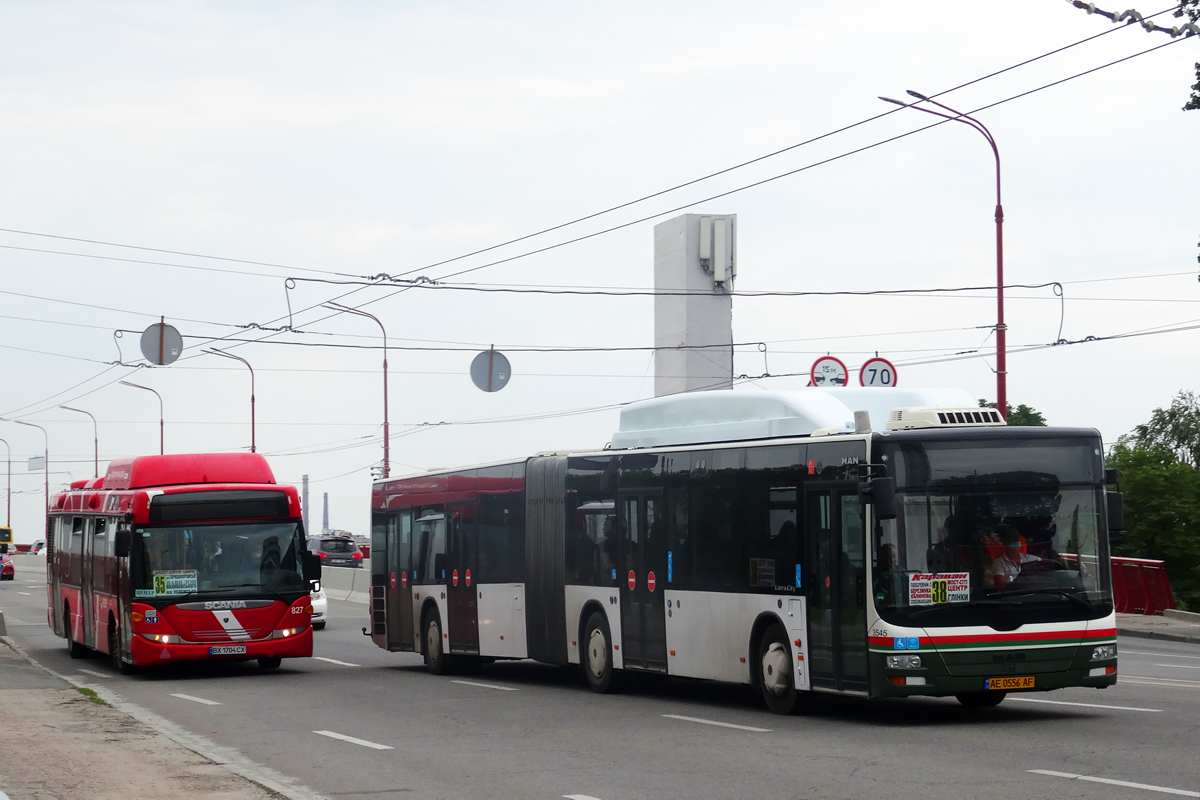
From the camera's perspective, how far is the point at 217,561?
22.6 metres

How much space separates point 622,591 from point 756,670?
2922mm

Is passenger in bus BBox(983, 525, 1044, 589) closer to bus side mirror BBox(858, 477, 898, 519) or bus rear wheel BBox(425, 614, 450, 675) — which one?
bus side mirror BBox(858, 477, 898, 519)

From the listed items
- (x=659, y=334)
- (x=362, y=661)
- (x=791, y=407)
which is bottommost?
(x=362, y=661)

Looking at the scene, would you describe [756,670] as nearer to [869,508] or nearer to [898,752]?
[869,508]

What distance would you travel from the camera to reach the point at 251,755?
13.4 metres

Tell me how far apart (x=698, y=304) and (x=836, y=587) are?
115ft

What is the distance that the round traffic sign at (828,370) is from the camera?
29056mm

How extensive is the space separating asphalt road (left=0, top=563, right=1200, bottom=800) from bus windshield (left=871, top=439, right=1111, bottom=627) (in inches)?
39.1

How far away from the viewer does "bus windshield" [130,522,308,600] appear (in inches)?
879

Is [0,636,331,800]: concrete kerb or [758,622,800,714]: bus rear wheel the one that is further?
[758,622,800,714]: bus rear wheel

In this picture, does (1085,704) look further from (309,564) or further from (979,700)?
(309,564)

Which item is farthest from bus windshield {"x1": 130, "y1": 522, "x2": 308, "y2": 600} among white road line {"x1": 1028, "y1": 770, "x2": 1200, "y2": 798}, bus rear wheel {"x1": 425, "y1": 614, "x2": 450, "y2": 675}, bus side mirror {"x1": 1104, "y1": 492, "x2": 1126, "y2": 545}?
white road line {"x1": 1028, "y1": 770, "x2": 1200, "y2": 798}

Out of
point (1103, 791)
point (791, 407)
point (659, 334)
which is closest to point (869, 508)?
point (791, 407)

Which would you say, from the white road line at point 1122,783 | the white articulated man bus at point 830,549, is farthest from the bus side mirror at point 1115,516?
the white road line at point 1122,783
